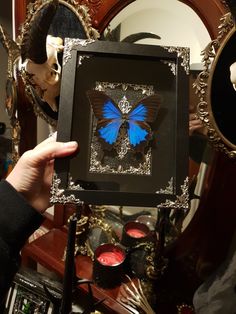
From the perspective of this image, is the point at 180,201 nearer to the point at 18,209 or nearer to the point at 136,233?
the point at 18,209

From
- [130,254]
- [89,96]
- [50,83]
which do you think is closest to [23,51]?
[50,83]

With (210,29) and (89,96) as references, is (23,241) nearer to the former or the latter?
(89,96)

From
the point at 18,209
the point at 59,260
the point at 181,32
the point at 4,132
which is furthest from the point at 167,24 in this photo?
the point at 4,132

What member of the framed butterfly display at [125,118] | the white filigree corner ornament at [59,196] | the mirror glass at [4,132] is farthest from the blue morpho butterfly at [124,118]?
the mirror glass at [4,132]

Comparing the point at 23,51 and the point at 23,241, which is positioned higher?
the point at 23,51

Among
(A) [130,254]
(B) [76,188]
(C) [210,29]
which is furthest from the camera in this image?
(A) [130,254]

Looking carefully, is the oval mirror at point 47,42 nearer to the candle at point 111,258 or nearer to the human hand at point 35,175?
the human hand at point 35,175

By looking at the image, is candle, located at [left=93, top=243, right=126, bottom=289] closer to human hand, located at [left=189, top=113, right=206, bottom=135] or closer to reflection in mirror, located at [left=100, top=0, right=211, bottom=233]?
reflection in mirror, located at [left=100, top=0, right=211, bottom=233]
